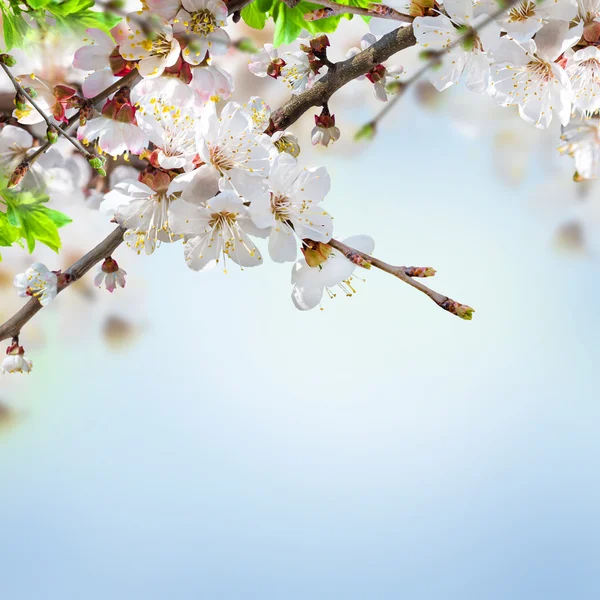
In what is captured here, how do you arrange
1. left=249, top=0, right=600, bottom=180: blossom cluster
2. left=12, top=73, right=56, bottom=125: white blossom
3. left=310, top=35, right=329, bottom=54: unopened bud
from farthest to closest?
left=310, top=35, right=329, bottom=54: unopened bud, left=12, top=73, right=56, bottom=125: white blossom, left=249, top=0, right=600, bottom=180: blossom cluster

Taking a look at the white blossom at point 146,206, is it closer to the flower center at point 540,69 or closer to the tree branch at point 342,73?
the tree branch at point 342,73

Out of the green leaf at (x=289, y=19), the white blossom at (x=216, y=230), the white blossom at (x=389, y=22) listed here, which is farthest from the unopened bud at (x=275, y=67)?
the white blossom at (x=216, y=230)

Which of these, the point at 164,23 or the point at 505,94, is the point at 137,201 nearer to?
the point at 164,23

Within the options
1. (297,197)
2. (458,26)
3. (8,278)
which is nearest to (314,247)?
(297,197)

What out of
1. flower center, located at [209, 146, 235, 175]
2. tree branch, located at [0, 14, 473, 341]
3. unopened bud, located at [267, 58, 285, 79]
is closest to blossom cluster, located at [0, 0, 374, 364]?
flower center, located at [209, 146, 235, 175]

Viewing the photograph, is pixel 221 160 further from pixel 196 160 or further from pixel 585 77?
pixel 585 77

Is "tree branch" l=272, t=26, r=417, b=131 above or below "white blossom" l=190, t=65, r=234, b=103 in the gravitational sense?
above

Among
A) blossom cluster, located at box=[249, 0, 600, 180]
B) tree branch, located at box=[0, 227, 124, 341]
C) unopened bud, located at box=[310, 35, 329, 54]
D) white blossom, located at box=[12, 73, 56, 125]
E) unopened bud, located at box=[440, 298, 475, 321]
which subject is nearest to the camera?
unopened bud, located at box=[440, 298, 475, 321]

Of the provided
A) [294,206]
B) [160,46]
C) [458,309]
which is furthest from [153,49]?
[458,309]

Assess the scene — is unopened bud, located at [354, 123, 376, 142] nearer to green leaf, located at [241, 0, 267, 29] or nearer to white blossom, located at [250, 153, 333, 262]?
white blossom, located at [250, 153, 333, 262]
